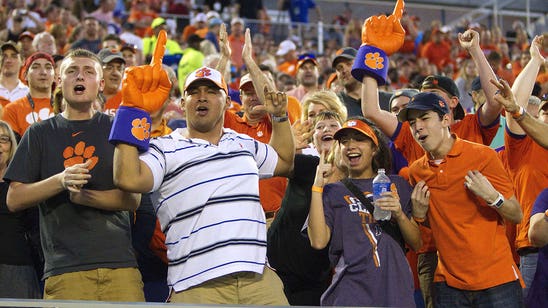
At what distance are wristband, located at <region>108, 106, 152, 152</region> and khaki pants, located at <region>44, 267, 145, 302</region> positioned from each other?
0.76 metres

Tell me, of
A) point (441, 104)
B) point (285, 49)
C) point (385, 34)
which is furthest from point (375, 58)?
point (285, 49)

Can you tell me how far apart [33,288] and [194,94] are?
159 centimetres

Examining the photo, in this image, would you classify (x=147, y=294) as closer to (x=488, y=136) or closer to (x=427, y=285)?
(x=427, y=285)

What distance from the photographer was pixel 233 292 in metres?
4.38

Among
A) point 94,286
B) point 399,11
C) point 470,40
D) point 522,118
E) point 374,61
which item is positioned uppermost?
point 399,11

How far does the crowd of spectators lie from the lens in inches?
215

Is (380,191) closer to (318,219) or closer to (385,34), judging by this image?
(318,219)

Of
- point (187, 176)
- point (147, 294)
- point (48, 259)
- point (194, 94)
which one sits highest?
point (194, 94)

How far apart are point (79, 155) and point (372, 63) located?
73.8 inches

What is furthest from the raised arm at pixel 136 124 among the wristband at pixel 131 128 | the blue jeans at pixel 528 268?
the blue jeans at pixel 528 268

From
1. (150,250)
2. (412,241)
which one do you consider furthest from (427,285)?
(150,250)

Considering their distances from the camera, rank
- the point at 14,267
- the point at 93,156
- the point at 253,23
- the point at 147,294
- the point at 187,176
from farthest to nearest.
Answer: the point at 253,23 → the point at 147,294 → the point at 14,267 → the point at 93,156 → the point at 187,176

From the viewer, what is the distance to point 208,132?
184 inches

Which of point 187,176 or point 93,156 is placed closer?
point 187,176
